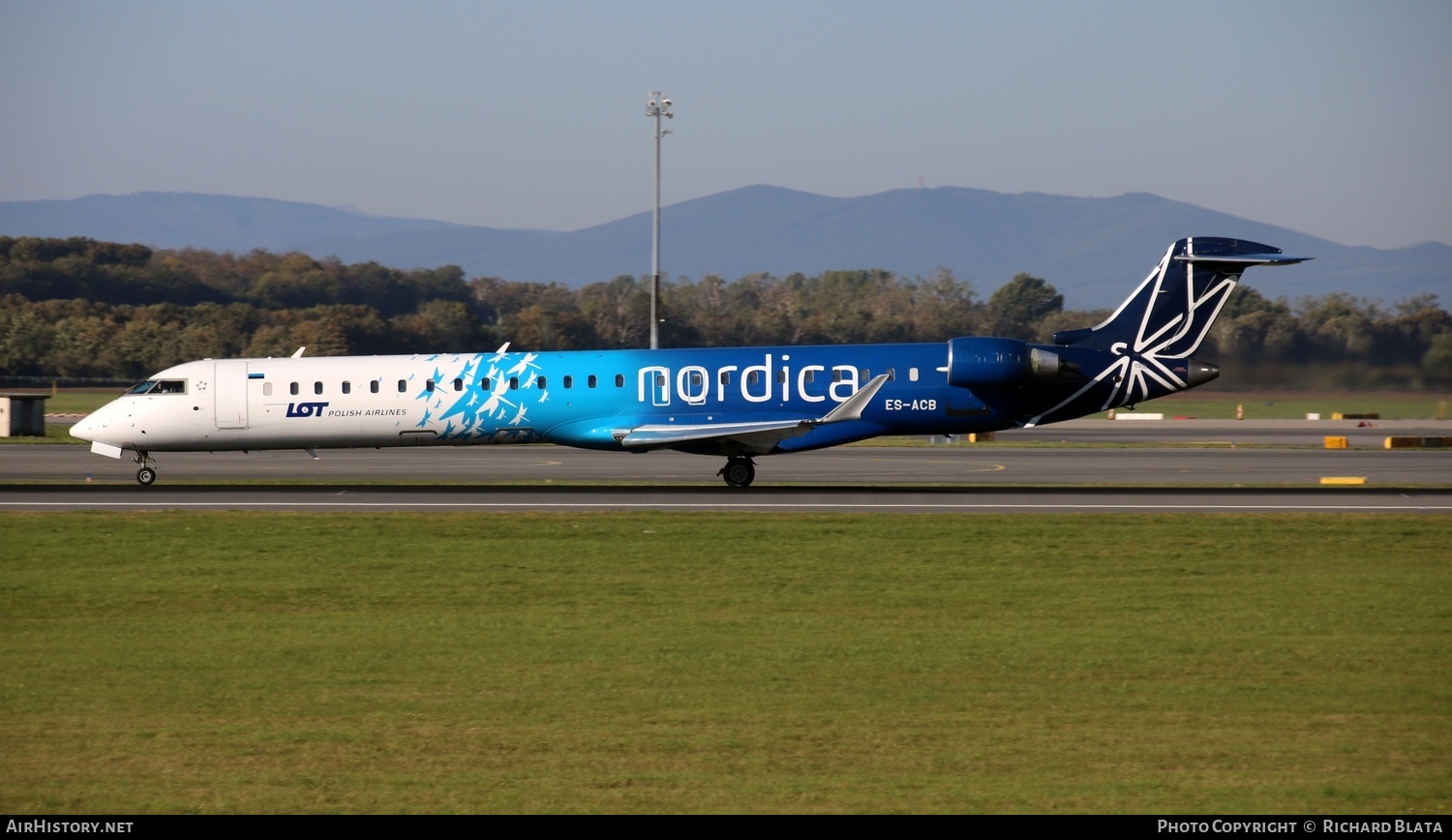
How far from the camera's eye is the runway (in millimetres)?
28156

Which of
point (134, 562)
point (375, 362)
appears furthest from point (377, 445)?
point (134, 562)

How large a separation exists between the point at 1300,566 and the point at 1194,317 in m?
12.7

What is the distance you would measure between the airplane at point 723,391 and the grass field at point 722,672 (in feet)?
28.0

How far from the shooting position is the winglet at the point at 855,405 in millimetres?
30625

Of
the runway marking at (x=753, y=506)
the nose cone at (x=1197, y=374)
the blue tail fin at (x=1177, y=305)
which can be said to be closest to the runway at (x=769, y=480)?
the runway marking at (x=753, y=506)

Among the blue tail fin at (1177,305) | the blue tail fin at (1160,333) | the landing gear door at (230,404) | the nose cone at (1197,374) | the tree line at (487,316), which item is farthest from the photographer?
the tree line at (487,316)

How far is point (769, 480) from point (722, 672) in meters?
21.6

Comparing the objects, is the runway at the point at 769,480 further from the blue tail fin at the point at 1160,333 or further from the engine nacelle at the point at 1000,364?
the engine nacelle at the point at 1000,364

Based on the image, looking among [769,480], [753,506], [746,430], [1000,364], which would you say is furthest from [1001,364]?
[769,480]

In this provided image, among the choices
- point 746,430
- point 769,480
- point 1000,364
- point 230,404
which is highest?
point 1000,364

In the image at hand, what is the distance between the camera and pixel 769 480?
35062 millimetres

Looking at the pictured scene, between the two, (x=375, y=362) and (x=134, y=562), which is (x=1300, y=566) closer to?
(x=134, y=562)

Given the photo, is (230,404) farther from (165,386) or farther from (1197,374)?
(1197,374)

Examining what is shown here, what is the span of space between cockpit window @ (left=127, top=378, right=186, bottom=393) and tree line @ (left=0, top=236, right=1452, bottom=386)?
32.6 m
